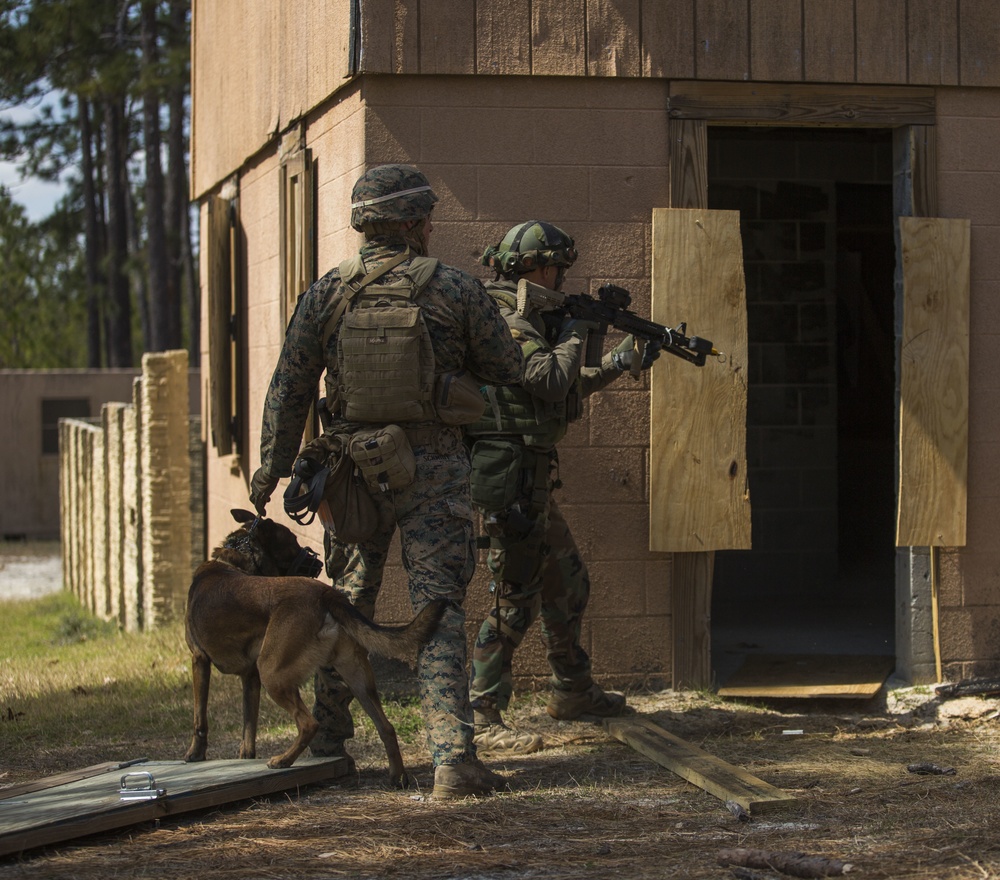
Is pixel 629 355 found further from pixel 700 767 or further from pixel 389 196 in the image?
pixel 700 767

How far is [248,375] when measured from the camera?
8961 millimetres

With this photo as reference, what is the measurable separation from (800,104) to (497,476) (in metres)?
2.40

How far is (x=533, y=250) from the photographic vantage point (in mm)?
5605

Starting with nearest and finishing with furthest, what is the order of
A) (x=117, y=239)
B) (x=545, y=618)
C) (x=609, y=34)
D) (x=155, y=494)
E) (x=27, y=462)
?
(x=545, y=618) → (x=609, y=34) → (x=155, y=494) → (x=27, y=462) → (x=117, y=239)

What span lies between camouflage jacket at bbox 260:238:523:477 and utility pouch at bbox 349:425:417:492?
1.01ft

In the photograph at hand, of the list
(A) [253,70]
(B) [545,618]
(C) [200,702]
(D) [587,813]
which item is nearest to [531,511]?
(B) [545,618]

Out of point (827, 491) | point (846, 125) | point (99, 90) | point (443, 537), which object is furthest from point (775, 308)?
point (99, 90)

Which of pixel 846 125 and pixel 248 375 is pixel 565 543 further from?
pixel 248 375

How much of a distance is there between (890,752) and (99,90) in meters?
19.4

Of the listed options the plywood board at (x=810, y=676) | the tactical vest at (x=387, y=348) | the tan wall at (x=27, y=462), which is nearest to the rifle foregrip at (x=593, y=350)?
the tactical vest at (x=387, y=348)

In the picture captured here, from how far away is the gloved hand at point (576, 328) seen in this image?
18.1 feet

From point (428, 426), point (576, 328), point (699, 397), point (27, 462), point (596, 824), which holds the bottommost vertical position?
point (596, 824)

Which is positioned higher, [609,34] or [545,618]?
[609,34]

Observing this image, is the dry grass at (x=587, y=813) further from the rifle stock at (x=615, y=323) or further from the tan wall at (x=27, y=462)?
the tan wall at (x=27, y=462)
